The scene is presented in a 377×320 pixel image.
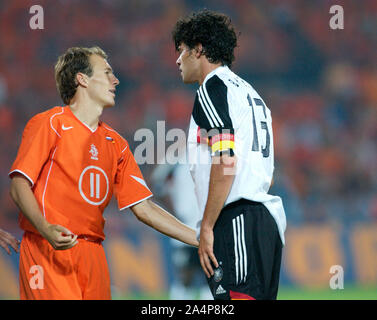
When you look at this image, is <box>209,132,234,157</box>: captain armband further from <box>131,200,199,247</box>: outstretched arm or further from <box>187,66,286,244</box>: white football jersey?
<box>131,200,199,247</box>: outstretched arm

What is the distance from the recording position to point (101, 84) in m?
3.52

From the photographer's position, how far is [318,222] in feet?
25.1

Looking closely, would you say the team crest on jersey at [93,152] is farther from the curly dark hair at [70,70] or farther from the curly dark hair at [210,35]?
the curly dark hair at [210,35]

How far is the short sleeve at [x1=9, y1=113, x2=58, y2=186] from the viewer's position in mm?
3012

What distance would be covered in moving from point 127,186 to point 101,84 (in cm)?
67

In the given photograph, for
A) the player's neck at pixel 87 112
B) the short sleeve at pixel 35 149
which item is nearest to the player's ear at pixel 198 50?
the player's neck at pixel 87 112

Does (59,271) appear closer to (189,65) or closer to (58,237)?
(58,237)

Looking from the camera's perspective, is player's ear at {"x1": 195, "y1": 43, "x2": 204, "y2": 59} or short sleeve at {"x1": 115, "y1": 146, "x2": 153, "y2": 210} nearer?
player's ear at {"x1": 195, "y1": 43, "x2": 204, "y2": 59}

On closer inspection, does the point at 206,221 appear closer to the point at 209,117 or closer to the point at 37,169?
the point at 209,117

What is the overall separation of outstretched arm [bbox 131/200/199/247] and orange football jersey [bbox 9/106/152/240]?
0.28m

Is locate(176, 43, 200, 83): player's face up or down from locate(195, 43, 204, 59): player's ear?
down

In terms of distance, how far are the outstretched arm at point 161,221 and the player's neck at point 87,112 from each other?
0.60 m

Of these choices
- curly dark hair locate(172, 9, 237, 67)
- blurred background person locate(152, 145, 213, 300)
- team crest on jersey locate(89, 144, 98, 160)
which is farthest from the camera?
blurred background person locate(152, 145, 213, 300)

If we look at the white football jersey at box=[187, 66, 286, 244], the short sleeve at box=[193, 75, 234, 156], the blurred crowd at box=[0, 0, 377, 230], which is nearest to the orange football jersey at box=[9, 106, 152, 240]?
the white football jersey at box=[187, 66, 286, 244]
